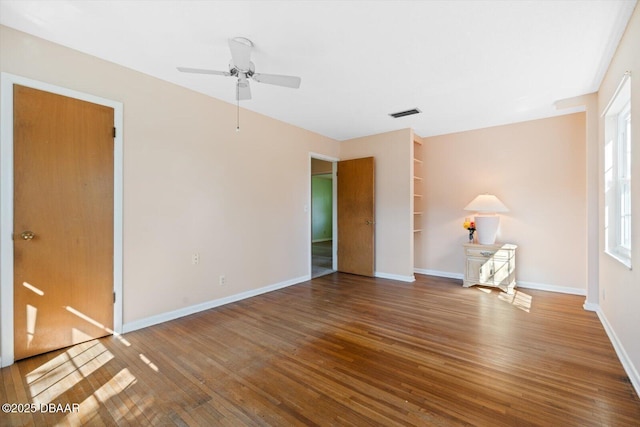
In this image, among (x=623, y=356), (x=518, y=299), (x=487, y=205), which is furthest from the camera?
(x=487, y=205)

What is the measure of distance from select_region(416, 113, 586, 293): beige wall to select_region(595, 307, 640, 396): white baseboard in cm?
130

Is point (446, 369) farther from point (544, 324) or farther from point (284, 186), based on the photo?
point (284, 186)

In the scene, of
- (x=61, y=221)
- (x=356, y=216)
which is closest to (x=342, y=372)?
(x=61, y=221)

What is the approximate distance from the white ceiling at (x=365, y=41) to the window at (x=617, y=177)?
0.45 m

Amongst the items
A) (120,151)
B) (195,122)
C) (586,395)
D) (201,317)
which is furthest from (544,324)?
(120,151)

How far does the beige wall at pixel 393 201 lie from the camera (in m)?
4.61

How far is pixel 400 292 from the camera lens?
4.00 m

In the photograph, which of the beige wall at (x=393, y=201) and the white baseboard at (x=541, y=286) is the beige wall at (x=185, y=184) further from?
the white baseboard at (x=541, y=286)

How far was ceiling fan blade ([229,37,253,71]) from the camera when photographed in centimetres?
212

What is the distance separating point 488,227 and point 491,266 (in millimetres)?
583

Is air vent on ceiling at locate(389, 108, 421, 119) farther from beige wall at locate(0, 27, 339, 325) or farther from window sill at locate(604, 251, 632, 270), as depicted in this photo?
window sill at locate(604, 251, 632, 270)

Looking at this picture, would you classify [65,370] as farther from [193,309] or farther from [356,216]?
[356,216]

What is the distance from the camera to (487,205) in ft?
13.7

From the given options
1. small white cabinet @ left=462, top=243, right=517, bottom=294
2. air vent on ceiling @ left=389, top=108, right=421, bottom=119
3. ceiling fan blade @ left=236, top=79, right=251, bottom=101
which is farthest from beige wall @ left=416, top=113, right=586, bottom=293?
ceiling fan blade @ left=236, top=79, right=251, bottom=101
